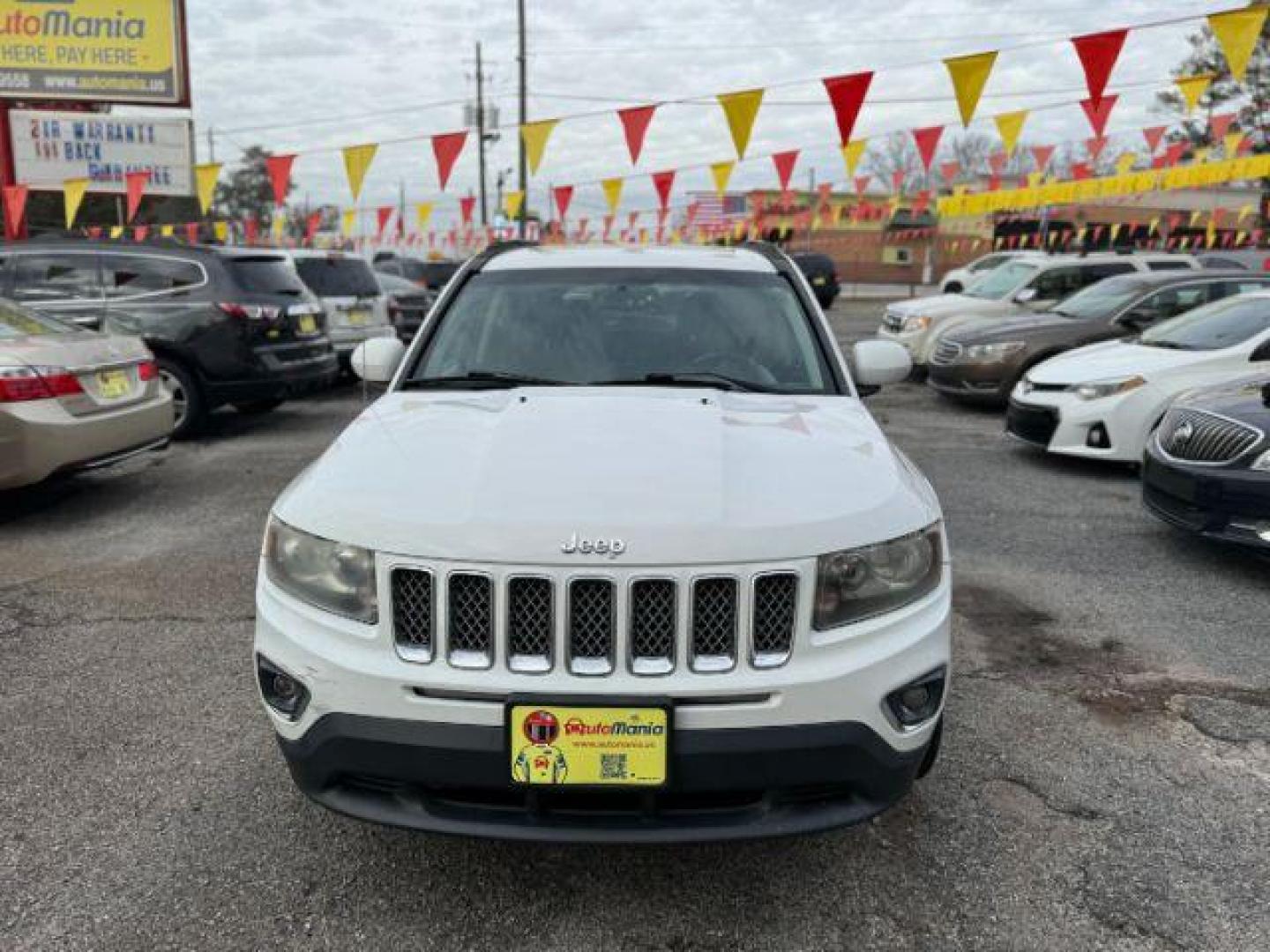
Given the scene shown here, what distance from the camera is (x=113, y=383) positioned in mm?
6117

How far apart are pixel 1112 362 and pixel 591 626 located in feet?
22.6

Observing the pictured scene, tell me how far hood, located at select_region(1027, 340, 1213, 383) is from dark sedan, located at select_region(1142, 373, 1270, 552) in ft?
6.08

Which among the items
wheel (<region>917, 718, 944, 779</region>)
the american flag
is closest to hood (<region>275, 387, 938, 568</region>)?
wheel (<region>917, 718, 944, 779</region>)

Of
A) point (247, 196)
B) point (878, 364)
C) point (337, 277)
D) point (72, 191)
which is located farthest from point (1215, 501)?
point (247, 196)

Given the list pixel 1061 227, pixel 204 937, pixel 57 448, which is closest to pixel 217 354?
pixel 57 448

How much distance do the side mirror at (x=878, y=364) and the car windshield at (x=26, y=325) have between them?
491 cm

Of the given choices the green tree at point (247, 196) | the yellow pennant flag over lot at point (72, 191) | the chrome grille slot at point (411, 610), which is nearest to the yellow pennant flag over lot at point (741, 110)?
the chrome grille slot at point (411, 610)

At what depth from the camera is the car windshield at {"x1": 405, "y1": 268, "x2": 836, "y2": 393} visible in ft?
11.2

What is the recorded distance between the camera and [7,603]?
15.1ft

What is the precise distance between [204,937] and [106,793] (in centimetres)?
87

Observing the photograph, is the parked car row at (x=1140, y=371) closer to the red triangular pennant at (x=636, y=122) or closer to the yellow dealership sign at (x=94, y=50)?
the red triangular pennant at (x=636, y=122)

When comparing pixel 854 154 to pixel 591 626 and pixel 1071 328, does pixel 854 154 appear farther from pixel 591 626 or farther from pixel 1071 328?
pixel 591 626

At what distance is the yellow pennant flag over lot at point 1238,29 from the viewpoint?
8.58 metres

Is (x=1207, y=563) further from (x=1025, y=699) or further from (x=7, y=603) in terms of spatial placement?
(x=7, y=603)
